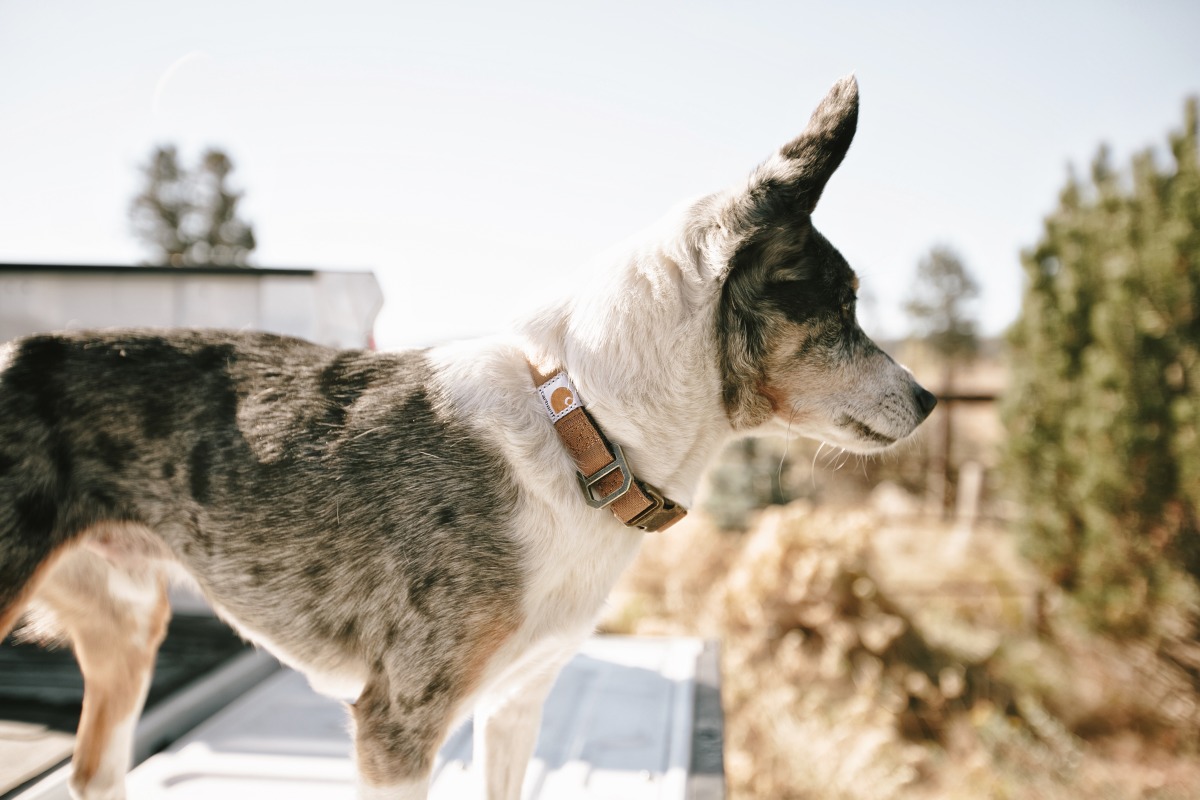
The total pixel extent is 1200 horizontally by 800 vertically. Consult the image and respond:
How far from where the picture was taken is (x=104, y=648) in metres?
2.21

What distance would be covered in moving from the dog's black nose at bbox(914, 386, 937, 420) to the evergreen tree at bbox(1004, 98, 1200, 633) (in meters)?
4.10

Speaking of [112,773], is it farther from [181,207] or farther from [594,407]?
[181,207]

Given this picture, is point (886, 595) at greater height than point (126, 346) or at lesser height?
lesser

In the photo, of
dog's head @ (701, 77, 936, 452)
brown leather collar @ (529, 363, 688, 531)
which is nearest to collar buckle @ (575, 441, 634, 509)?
brown leather collar @ (529, 363, 688, 531)

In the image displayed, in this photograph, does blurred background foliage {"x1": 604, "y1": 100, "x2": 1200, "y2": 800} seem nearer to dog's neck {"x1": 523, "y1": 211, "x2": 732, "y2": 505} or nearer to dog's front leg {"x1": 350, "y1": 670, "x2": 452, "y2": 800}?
dog's front leg {"x1": 350, "y1": 670, "x2": 452, "y2": 800}

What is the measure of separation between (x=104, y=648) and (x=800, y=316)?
7.83 ft

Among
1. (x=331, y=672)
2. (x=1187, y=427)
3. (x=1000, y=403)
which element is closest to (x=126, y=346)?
(x=331, y=672)

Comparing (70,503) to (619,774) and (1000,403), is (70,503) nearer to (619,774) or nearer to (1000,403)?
(619,774)

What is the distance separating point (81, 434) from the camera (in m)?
1.81

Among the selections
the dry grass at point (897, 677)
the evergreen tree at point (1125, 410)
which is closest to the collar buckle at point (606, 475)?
the dry grass at point (897, 677)

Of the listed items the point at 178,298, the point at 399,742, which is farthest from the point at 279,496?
the point at 178,298

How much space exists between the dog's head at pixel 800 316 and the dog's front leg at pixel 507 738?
108 cm

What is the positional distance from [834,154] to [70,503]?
7.13 ft

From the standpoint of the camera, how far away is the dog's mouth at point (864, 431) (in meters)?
2.02
